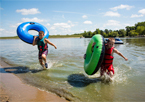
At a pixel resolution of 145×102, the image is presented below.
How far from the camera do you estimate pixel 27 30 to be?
689 cm

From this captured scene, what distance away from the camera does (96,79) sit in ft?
15.1

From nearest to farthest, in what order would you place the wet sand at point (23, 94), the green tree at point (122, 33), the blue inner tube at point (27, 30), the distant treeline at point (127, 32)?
the wet sand at point (23, 94), the blue inner tube at point (27, 30), the distant treeline at point (127, 32), the green tree at point (122, 33)

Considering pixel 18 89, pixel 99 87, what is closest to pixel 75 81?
pixel 99 87

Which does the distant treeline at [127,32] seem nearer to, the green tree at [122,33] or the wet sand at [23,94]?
the green tree at [122,33]

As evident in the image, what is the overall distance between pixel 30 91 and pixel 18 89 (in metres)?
0.39

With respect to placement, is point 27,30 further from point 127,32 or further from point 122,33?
A: point 127,32

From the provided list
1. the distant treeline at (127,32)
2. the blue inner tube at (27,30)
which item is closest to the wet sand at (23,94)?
the blue inner tube at (27,30)

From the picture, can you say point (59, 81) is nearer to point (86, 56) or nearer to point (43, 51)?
point (86, 56)

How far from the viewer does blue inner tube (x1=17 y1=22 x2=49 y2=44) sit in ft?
20.4

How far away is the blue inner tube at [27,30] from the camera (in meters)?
6.21

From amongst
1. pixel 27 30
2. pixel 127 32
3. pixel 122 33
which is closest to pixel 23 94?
pixel 27 30

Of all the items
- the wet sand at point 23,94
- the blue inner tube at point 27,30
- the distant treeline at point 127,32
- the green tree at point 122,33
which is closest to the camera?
the wet sand at point 23,94

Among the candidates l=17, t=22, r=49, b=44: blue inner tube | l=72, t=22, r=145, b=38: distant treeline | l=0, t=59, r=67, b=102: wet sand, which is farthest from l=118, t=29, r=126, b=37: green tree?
l=0, t=59, r=67, b=102: wet sand

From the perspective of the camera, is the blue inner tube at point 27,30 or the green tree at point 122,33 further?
the green tree at point 122,33
